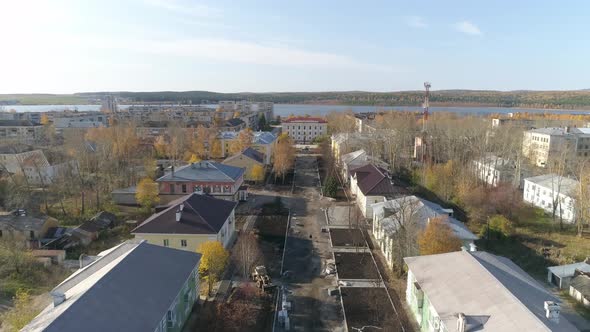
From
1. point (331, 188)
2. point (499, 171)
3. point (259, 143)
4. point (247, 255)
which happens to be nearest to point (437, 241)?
point (247, 255)

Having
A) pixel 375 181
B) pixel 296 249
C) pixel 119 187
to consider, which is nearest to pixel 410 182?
pixel 375 181

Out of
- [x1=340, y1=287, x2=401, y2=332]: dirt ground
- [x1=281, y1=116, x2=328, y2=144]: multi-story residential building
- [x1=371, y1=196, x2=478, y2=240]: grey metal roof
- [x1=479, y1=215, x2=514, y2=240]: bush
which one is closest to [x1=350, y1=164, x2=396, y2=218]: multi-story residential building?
[x1=371, y1=196, x2=478, y2=240]: grey metal roof

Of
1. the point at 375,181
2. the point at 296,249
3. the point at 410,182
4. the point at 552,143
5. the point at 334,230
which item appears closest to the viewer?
the point at 296,249

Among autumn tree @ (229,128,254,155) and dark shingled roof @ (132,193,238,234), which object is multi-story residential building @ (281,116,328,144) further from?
dark shingled roof @ (132,193,238,234)

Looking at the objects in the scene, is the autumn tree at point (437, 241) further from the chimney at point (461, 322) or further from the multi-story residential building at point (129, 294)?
the multi-story residential building at point (129, 294)

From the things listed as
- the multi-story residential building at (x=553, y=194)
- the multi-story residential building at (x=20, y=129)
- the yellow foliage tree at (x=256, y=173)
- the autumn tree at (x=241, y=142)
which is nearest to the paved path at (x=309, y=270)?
the yellow foliage tree at (x=256, y=173)

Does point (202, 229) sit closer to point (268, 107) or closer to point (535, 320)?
point (535, 320)

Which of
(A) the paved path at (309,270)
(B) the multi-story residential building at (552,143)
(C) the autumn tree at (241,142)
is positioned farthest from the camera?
(C) the autumn tree at (241,142)
